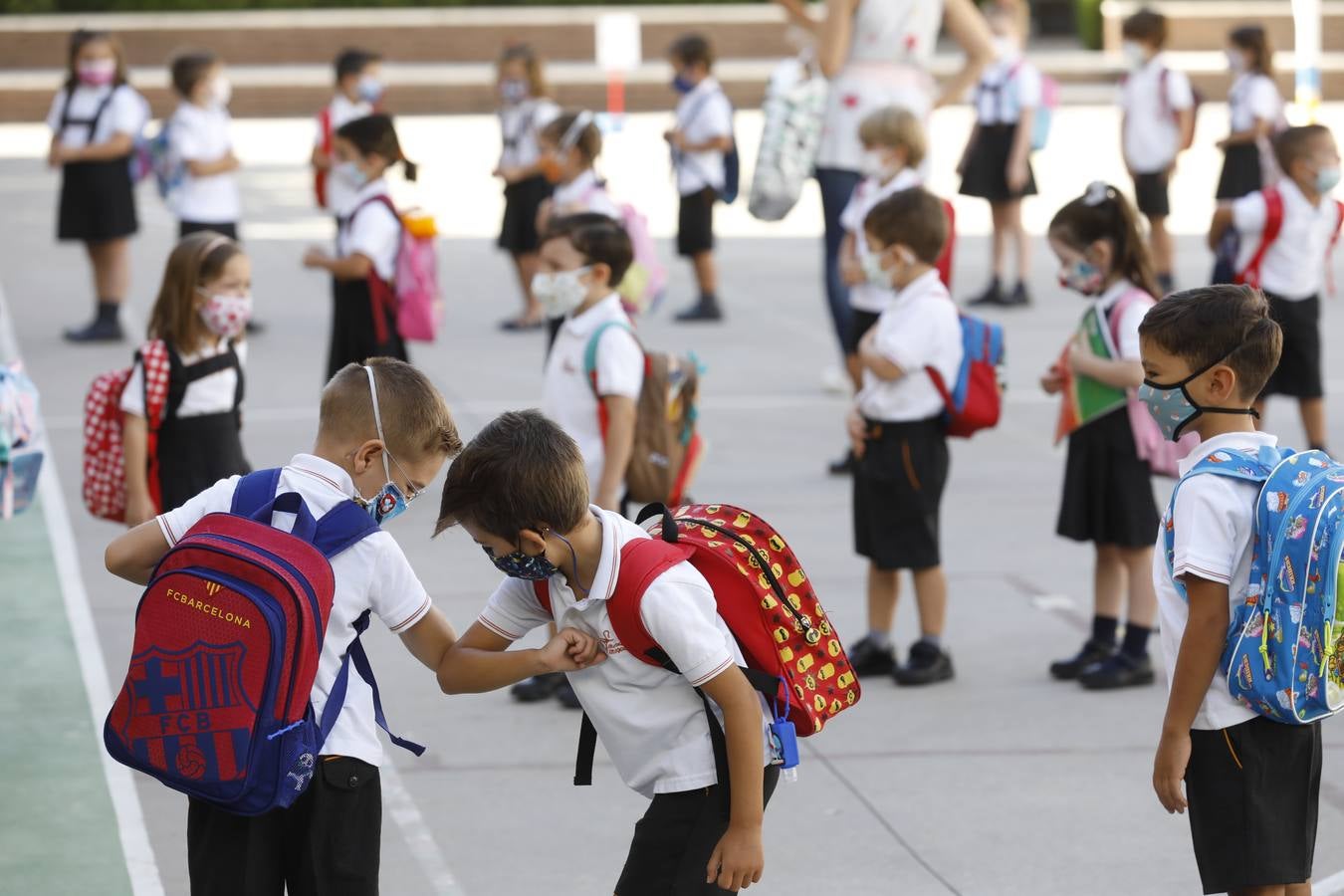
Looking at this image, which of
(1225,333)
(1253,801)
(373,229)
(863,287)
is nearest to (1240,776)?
(1253,801)

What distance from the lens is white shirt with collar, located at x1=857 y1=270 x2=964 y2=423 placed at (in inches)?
224

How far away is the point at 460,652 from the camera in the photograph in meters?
3.19

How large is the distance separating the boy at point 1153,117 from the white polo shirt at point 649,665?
10516 mm

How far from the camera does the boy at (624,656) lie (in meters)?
2.96

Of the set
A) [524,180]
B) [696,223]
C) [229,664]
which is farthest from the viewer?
[696,223]

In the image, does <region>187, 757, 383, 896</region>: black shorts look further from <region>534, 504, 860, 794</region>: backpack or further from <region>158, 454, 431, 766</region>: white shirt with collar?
<region>534, 504, 860, 794</region>: backpack

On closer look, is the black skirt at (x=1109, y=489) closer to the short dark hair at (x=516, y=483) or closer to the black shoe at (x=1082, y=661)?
the black shoe at (x=1082, y=661)

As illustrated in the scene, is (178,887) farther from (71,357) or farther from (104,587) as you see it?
(71,357)

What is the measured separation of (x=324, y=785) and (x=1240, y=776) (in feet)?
5.37

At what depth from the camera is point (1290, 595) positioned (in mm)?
3189

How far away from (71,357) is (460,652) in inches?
345

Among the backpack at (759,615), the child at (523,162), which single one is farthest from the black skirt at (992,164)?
the backpack at (759,615)

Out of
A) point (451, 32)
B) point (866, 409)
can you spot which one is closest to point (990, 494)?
point (866, 409)

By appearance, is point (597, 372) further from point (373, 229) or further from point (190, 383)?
point (373, 229)
